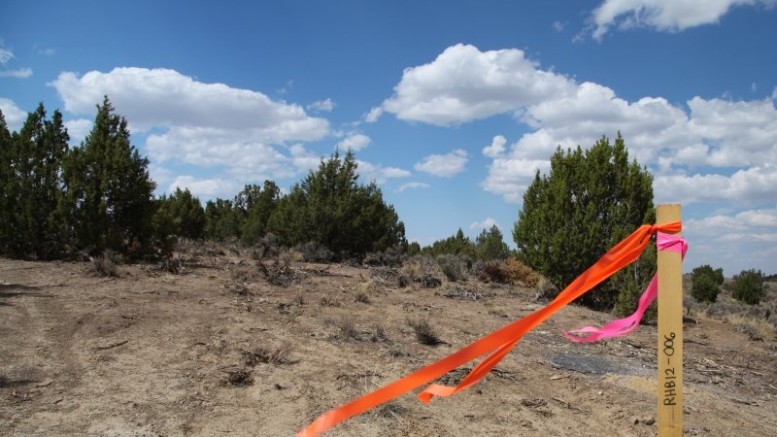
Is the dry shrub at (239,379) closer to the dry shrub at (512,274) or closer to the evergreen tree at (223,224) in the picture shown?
the dry shrub at (512,274)

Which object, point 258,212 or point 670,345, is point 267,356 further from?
point 258,212

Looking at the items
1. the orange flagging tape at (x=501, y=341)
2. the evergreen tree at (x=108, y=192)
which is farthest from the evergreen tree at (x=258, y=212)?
the orange flagging tape at (x=501, y=341)

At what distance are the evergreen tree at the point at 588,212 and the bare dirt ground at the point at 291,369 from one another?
12.0 ft

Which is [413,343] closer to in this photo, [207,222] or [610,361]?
[610,361]

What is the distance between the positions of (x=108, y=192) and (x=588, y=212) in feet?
41.9

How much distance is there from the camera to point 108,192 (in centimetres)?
1406

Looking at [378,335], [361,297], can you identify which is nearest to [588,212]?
[361,297]

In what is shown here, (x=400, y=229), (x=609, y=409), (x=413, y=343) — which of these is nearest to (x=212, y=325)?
(x=413, y=343)

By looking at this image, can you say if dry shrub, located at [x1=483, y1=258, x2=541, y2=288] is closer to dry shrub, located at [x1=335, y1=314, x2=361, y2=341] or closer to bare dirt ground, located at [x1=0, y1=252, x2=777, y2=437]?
bare dirt ground, located at [x1=0, y1=252, x2=777, y2=437]

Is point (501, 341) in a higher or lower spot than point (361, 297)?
higher

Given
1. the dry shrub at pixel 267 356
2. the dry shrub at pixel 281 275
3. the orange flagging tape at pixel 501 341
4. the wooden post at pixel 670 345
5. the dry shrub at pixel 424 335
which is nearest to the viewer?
the wooden post at pixel 670 345

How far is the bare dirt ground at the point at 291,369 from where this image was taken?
503 cm

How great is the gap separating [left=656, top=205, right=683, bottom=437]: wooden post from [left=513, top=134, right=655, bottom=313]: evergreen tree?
11338 mm

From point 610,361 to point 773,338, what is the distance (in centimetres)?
715
